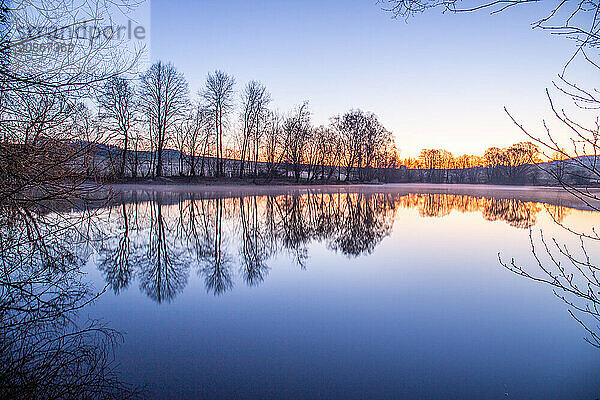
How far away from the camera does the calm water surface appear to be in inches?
106

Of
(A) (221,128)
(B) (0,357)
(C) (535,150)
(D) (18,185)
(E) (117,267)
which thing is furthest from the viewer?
(A) (221,128)

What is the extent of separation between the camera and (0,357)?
2.86 m

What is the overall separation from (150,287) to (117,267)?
1.28 meters

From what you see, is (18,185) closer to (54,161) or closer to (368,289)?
(54,161)

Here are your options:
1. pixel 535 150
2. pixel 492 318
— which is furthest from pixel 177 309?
pixel 535 150

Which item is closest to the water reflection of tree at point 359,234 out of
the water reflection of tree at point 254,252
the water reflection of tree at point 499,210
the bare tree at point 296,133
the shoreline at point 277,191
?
the water reflection of tree at point 254,252

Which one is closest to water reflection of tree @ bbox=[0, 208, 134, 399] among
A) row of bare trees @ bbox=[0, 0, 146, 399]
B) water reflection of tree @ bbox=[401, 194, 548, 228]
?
row of bare trees @ bbox=[0, 0, 146, 399]

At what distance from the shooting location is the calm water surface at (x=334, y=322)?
8.82 feet

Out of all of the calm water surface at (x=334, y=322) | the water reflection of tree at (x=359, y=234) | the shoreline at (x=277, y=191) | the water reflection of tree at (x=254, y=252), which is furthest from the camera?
the shoreline at (x=277, y=191)

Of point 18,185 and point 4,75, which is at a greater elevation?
point 4,75

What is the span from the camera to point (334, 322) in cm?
384

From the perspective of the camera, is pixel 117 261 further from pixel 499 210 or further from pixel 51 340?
pixel 499 210

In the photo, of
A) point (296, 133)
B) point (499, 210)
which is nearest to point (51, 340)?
point (499, 210)

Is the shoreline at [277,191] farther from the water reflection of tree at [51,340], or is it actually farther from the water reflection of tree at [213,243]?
the water reflection of tree at [51,340]
